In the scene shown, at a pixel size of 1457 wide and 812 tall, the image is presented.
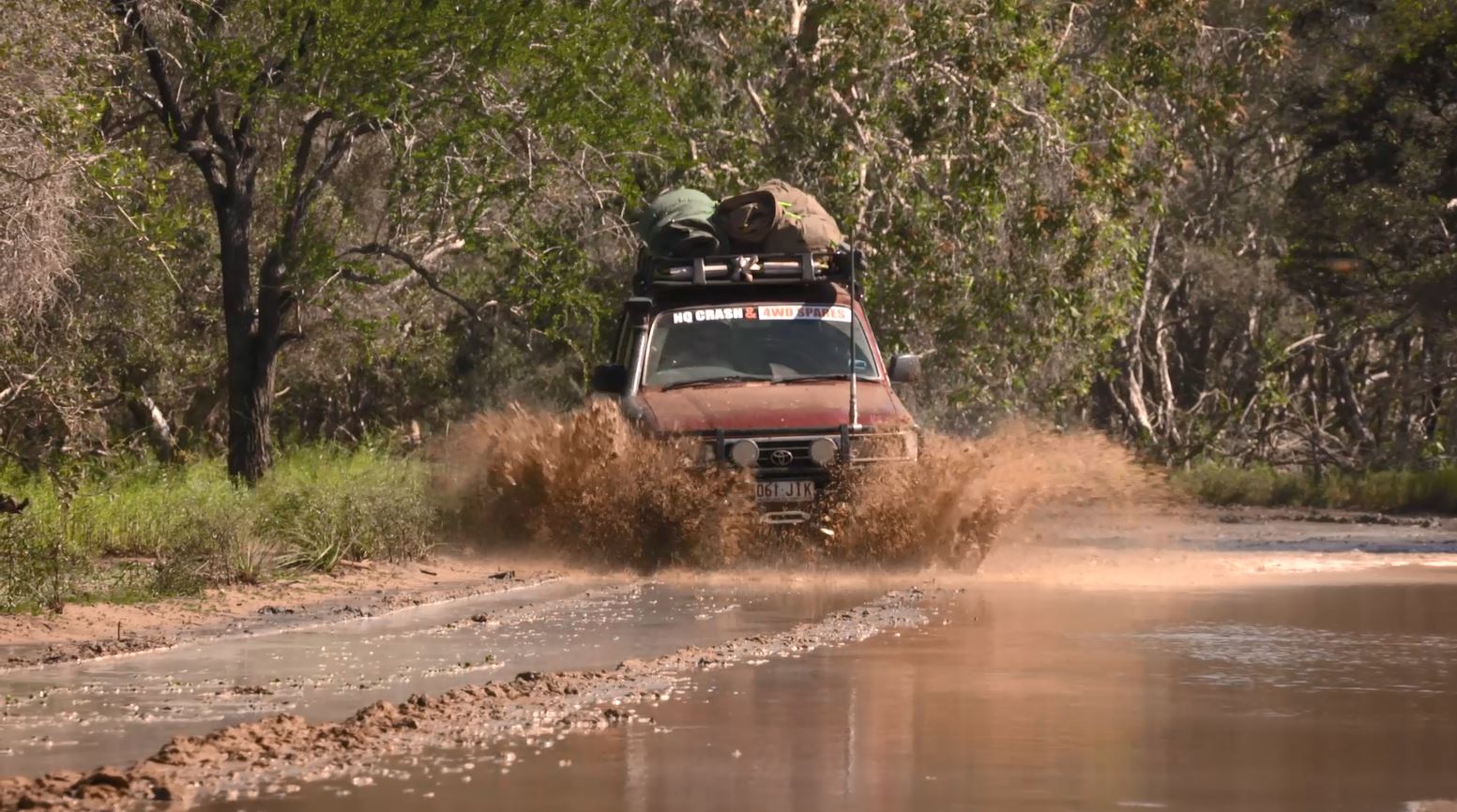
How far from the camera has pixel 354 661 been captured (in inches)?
424

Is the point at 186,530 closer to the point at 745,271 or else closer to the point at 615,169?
the point at 745,271

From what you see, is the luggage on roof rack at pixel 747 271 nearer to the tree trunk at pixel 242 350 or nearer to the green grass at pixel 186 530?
the green grass at pixel 186 530

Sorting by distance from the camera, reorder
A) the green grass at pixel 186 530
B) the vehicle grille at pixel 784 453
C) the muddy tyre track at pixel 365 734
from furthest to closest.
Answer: the vehicle grille at pixel 784 453
the green grass at pixel 186 530
the muddy tyre track at pixel 365 734

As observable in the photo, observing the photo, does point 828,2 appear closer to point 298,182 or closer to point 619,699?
point 298,182

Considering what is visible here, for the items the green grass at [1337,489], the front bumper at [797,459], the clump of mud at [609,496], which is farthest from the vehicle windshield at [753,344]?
the green grass at [1337,489]

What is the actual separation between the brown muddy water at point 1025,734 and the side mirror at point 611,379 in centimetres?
541

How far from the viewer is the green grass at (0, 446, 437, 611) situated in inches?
541

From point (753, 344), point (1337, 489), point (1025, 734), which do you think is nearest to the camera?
point (1025, 734)

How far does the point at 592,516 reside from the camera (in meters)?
16.6

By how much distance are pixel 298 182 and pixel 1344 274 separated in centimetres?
1744

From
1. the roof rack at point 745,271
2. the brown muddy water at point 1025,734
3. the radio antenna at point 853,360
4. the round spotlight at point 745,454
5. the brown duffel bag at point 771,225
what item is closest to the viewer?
the brown muddy water at point 1025,734

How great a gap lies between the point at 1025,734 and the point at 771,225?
35.2ft

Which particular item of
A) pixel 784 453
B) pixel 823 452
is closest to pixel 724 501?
pixel 784 453

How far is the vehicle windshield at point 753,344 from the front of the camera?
17641 millimetres
